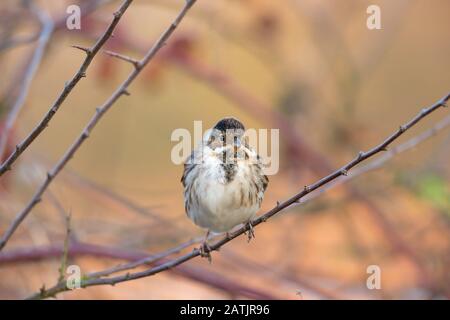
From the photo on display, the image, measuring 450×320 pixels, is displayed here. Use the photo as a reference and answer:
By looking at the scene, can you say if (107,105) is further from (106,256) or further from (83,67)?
(106,256)

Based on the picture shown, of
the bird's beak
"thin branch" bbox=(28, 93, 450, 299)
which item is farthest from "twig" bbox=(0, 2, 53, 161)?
the bird's beak

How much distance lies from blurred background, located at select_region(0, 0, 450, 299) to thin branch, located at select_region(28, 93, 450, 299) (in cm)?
30

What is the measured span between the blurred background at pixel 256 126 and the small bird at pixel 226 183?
18cm

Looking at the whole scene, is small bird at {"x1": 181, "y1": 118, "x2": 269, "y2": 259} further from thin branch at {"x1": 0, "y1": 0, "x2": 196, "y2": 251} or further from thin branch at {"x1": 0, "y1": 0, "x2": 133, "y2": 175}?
thin branch at {"x1": 0, "y1": 0, "x2": 133, "y2": 175}

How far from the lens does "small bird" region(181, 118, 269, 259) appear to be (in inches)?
78.5

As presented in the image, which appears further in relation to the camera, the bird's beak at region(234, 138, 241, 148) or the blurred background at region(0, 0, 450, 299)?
the blurred background at region(0, 0, 450, 299)

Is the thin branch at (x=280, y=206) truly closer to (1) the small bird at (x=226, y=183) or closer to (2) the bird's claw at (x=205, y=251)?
(2) the bird's claw at (x=205, y=251)

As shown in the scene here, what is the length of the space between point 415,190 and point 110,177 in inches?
93.5

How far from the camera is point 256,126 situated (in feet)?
16.8

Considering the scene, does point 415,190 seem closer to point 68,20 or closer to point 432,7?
point 68,20

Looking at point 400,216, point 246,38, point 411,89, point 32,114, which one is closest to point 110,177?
point 32,114

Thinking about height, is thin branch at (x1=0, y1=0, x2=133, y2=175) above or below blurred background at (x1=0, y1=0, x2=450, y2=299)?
below

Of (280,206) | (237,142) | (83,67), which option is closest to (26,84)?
(83,67)

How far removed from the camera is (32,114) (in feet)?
15.0
